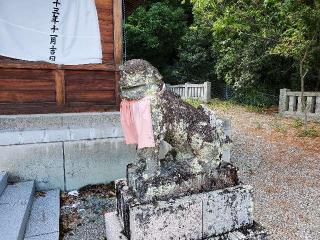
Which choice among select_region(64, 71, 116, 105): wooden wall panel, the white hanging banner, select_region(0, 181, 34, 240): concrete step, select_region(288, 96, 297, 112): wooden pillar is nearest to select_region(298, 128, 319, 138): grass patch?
select_region(288, 96, 297, 112): wooden pillar

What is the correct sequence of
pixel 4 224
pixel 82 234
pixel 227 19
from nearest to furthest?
pixel 4 224 < pixel 82 234 < pixel 227 19

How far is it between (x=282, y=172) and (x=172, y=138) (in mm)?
4555

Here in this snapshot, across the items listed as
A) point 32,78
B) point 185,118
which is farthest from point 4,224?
point 32,78

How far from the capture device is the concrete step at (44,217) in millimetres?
3453

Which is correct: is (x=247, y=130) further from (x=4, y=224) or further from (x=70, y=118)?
(x=4, y=224)

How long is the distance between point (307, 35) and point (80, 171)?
8849 mm

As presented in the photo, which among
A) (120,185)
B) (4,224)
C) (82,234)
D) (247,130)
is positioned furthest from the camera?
(247,130)

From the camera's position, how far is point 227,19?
9.24 metres

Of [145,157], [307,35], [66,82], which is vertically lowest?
[145,157]

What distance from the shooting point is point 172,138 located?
263cm

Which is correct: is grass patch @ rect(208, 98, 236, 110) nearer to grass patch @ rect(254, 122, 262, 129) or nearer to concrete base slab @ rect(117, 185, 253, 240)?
grass patch @ rect(254, 122, 262, 129)

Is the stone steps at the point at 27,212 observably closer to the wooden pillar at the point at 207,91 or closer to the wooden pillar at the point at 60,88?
the wooden pillar at the point at 60,88

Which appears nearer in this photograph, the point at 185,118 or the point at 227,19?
the point at 185,118

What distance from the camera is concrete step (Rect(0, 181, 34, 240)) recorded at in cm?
313
